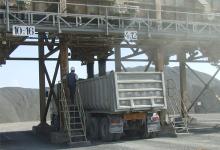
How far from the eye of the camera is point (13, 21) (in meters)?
20.9

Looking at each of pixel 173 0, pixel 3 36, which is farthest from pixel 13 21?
pixel 173 0

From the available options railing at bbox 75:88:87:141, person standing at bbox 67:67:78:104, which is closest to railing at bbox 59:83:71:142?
person standing at bbox 67:67:78:104

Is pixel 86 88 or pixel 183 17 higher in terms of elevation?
pixel 183 17

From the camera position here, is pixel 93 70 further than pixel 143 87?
Yes

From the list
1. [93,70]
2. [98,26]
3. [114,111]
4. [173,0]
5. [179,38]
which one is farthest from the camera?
[93,70]

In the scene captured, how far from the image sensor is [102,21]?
23094mm

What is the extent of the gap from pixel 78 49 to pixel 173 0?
6.39 m

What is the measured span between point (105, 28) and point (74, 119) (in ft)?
14.5

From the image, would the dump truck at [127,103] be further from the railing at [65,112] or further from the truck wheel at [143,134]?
the railing at [65,112]

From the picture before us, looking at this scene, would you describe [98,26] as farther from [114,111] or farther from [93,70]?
[93,70]

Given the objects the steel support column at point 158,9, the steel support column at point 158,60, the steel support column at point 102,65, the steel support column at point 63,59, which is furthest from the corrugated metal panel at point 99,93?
the steel support column at point 102,65

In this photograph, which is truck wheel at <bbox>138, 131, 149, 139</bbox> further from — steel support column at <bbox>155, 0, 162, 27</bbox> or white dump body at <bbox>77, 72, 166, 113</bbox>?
steel support column at <bbox>155, 0, 162, 27</bbox>

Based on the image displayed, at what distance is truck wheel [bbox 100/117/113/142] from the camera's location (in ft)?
69.6

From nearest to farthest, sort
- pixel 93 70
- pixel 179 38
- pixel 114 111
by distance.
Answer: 1. pixel 114 111
2. pixel 179 38
3. pixel 93 70
